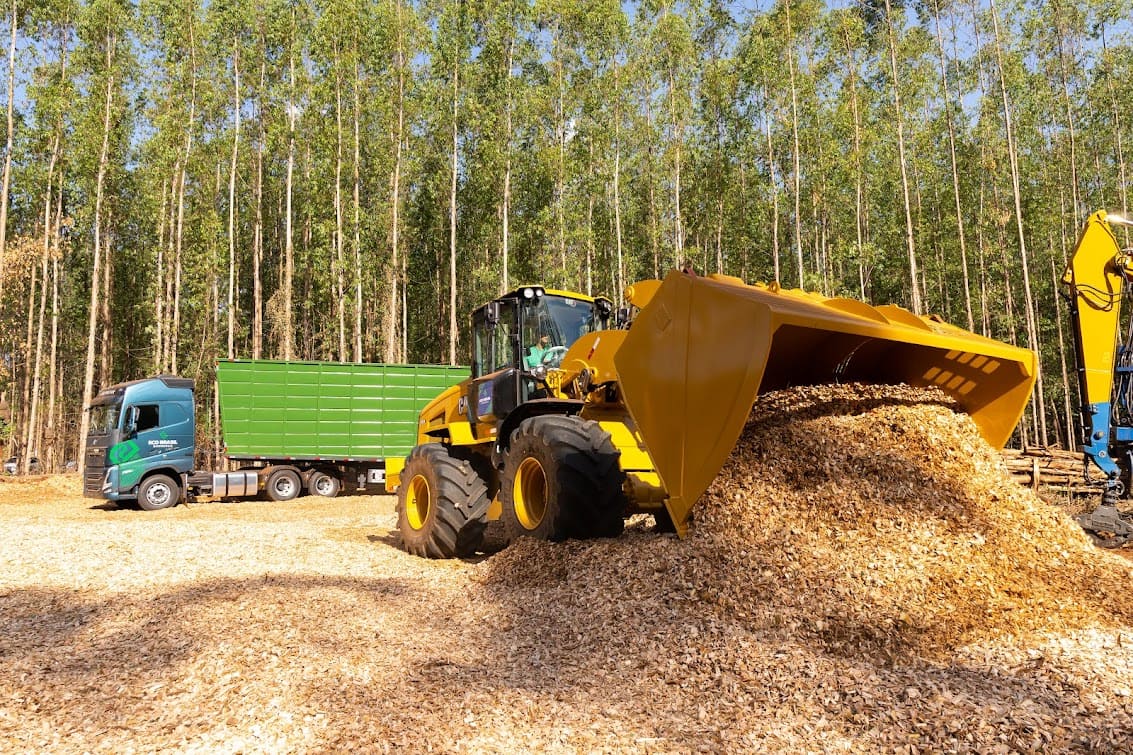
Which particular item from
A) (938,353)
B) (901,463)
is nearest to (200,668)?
(901,463)

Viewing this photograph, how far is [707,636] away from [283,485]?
15.2 metres

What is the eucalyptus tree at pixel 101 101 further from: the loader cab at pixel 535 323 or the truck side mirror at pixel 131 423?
the loader cab at pixel 535 323

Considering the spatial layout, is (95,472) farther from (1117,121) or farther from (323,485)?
(1117,121)

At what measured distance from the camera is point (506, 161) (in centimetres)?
2488

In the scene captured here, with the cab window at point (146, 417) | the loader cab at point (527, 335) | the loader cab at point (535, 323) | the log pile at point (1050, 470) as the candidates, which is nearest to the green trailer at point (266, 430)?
the cab window at point (146, 417)

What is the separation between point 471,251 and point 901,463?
94.8 feet

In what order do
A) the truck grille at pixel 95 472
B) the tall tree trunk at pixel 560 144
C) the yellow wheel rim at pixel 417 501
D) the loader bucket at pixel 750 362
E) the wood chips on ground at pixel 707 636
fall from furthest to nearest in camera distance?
1. the tall tree trunk at pixel 560 144
2. the truck grille at pixel 95 472
3. the yellow wheel rim at pixel 417 501
4. the loader bucket at pixel 750 362
5. the wood chips on ground at pixel 707 636

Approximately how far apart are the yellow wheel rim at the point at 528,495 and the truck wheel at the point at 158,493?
1225 cm

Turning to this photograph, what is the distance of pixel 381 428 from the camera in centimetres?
1728

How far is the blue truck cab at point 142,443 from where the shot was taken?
47.4 ft

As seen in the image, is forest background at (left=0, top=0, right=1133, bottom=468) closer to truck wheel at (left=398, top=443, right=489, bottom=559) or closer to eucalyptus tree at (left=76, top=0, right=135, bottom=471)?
eucalyptus tree at (left=76, top=0, right=135, bottom=471)

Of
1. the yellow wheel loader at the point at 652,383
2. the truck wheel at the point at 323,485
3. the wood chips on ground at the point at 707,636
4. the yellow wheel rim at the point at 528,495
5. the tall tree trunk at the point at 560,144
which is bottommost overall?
the truck wheel at the point at 323,485

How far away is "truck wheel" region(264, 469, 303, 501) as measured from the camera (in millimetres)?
16594

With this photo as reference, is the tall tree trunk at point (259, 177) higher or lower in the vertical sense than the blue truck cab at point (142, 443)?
higher
